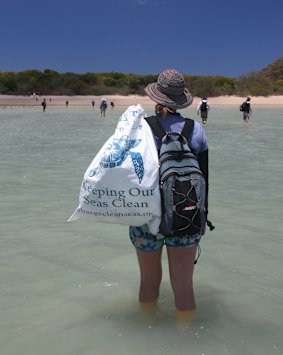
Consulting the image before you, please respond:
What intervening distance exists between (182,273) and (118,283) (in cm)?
136

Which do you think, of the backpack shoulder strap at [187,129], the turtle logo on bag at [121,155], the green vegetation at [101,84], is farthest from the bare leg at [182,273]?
the green vegetation at [101,84]

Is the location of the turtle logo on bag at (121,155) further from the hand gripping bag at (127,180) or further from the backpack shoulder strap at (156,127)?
the backpack shoulder strap at (156,127)

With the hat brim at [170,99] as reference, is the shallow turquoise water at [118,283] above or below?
below

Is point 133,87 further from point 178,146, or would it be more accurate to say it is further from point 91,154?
point 178,146

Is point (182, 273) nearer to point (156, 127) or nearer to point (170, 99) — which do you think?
point (156, 127)

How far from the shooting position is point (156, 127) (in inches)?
129

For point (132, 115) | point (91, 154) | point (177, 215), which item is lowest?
point (91, 154)

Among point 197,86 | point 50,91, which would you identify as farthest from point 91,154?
point 50,91

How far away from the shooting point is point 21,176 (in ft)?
33.1

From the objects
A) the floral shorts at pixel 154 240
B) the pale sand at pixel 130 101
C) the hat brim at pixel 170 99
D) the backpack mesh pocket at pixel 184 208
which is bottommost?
the pale sand at pixel 130 101

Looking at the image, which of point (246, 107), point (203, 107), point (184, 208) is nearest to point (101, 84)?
point (246, 107)

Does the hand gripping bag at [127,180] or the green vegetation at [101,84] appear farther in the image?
the green vegetation at [101,84]

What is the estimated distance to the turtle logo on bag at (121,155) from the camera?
123 inches

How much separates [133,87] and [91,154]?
7978 centimetres
